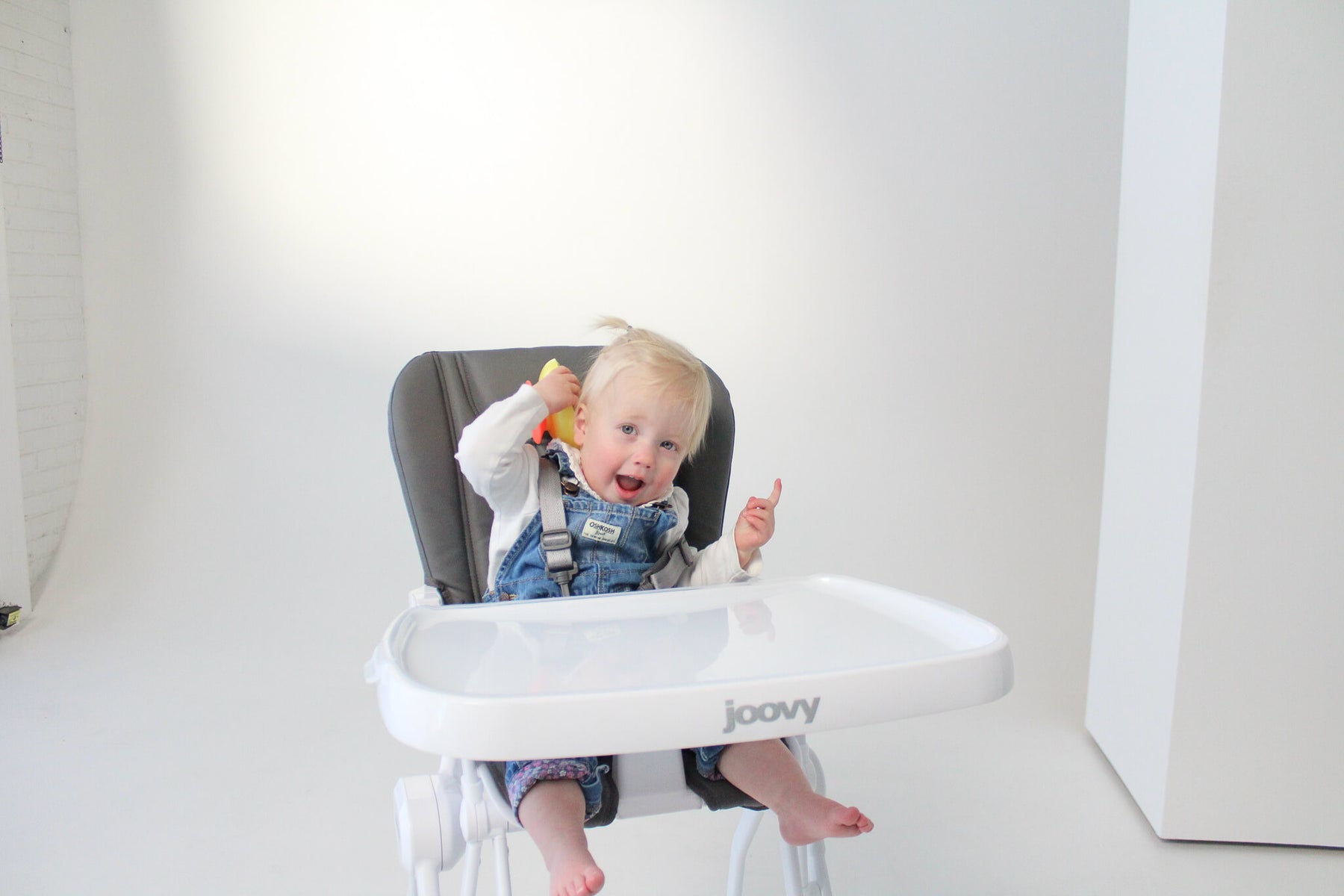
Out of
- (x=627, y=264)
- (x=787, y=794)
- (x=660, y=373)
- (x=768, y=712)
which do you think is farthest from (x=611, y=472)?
(x=627, y=264)

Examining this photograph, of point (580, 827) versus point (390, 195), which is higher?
point (390, 195)

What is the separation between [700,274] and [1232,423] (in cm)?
139

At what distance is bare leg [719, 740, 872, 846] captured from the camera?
1.11m

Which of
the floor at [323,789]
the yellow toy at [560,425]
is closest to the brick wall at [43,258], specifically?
the floor at [323,789]

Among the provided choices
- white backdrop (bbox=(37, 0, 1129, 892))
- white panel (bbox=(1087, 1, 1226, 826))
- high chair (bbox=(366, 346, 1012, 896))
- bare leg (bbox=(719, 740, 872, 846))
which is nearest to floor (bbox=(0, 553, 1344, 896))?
white backdrop (bbox=(37, 0, 1129, 892))

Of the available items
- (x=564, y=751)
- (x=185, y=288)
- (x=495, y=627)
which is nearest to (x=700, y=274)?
(x=185, y=288)

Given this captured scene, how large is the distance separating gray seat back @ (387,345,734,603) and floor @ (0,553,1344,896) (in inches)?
23.6

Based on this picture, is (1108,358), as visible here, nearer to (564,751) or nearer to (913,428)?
(913,428)

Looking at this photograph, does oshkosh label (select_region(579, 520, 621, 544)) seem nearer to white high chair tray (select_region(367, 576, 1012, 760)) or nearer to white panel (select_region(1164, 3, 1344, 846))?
white high chair tray (select_region(367, 576, 1012, 760))

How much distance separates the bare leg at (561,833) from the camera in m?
1.04

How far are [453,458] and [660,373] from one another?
296mm

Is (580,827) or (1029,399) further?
(1029,399)

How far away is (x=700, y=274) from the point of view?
2.86 metres

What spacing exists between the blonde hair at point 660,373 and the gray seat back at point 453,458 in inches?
2.8
